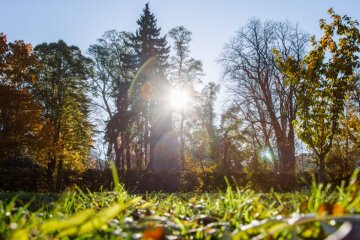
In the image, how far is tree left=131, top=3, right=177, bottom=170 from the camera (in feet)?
121

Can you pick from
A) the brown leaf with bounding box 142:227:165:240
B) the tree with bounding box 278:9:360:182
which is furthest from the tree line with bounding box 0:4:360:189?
the brown leaf with bounding box 142:227:165:240

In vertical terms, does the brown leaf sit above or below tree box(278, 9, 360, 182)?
below

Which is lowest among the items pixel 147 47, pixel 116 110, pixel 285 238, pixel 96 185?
pixel 285 238

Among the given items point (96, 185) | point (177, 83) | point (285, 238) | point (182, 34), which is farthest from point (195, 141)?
point (285, 238)

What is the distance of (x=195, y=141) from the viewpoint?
162ft

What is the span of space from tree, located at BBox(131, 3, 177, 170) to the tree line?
3.8 inches

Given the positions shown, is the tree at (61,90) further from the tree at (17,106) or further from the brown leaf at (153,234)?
the brown leaf at (153,234)

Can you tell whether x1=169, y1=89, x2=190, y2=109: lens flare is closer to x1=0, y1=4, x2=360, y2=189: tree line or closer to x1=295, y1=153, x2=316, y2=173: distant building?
x1=0, y1=4, x2=360, y2=189: tree line

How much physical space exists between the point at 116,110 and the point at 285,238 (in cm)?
4103

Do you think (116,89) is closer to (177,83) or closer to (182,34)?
(177,83)

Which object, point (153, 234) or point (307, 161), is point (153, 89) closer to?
point (307, 161)

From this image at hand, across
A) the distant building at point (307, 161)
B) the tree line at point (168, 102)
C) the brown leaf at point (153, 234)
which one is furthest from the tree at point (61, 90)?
the brown leaf at point (153, 234)

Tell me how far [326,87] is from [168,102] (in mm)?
24233

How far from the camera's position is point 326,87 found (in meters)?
15.8
